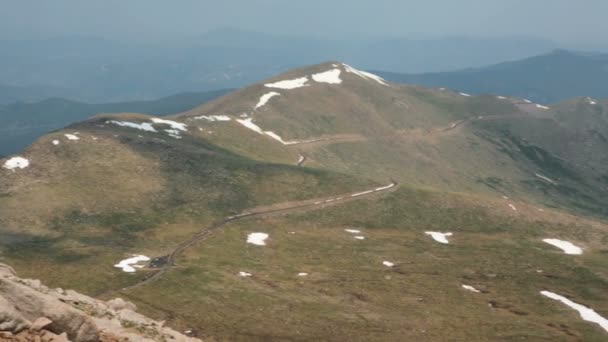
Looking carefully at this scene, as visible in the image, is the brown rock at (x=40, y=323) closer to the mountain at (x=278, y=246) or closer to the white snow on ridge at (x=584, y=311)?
the mountain at (x=278, y=246)

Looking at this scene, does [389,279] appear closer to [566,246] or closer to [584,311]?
[584,311]

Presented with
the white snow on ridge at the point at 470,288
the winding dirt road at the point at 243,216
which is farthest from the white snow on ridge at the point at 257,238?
the white snow on ridge at the point at 470,288

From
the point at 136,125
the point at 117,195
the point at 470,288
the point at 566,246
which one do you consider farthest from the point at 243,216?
the point at 566,246

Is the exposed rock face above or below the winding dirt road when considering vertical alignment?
above

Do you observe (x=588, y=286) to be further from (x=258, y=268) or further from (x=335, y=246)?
(x=258, y=268)

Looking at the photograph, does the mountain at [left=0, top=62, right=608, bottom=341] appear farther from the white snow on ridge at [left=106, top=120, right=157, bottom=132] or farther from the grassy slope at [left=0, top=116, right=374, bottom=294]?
the white snow on ridge at [left=106, top=120, right=157, bottom=132]

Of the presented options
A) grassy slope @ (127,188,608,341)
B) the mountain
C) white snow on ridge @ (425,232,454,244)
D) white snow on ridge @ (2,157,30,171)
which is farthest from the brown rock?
white snow on ridge @ (2,157,30,171)

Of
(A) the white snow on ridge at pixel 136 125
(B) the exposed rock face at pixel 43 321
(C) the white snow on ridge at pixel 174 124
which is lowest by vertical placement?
(C) the white snow on ridge at pixel 174 124
